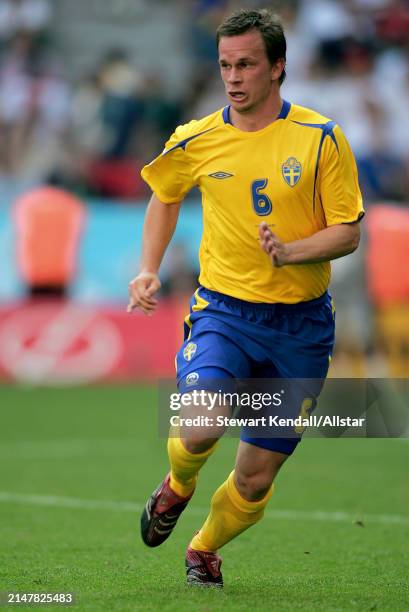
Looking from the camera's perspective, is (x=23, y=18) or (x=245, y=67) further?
(x=23, y=18)

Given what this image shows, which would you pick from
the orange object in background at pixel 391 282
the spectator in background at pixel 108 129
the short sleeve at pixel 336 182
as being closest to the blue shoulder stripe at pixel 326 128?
the short sleeve at pixel 336 182

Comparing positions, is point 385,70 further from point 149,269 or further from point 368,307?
point 149,269

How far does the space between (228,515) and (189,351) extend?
81 cm

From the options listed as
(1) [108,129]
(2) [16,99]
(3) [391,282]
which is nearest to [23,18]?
(2) [16,99]

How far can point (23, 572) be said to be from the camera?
6.16 m

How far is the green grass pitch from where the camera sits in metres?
5.73

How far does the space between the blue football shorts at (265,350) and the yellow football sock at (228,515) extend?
286 millimetres

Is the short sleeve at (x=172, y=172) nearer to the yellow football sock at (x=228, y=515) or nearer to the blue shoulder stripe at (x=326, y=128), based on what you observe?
the blue shoulder stripe at (x=326, y=128)

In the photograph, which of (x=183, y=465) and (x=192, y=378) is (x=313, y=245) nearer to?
(x=192, y=378)

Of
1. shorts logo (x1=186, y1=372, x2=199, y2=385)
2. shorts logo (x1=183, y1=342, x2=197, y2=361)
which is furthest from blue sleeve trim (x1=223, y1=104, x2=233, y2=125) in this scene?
shorts logo (x1=186, y1=372, x2=199, y2=385)

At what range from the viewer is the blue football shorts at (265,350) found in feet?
18.4

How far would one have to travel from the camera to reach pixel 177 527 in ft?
26.6

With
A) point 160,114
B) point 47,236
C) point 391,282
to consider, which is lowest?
point 391,282

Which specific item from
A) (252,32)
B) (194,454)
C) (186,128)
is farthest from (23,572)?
(252,32)
